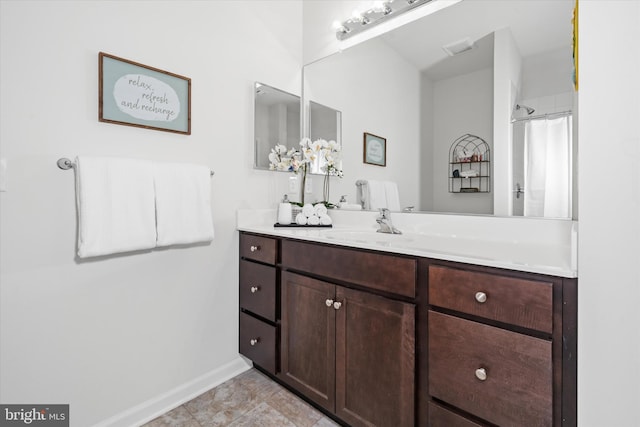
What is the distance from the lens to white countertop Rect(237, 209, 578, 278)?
91 centimetres

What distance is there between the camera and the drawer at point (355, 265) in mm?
1106

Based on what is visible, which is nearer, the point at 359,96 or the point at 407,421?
the point at 407,421

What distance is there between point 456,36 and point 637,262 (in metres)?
1.23

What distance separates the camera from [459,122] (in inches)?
59.2

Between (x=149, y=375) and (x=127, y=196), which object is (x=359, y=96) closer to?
(x=127, y=196)

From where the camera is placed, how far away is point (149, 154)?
1.50 meters

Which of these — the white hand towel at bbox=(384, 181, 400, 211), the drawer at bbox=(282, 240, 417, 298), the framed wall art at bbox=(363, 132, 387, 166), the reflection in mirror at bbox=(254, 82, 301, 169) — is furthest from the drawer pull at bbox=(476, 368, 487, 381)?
the reflection in mirror at bbox=(254, 82, 301, 169)

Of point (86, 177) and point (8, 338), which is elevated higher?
point (86, 177)

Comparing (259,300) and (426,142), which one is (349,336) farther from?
(426,142)

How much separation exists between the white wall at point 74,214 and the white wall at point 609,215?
158 cm

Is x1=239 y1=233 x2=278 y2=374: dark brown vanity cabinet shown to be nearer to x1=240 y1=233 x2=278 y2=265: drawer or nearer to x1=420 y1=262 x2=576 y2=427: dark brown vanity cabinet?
x1=240 y1=233 x2=278 y2=265: drawer

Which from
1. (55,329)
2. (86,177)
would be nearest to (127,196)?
(86,177)

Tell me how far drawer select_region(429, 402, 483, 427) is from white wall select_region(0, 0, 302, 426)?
3.97 ft

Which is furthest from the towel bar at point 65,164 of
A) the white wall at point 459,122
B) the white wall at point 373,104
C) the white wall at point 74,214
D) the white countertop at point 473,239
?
the white wall at point 459,122
